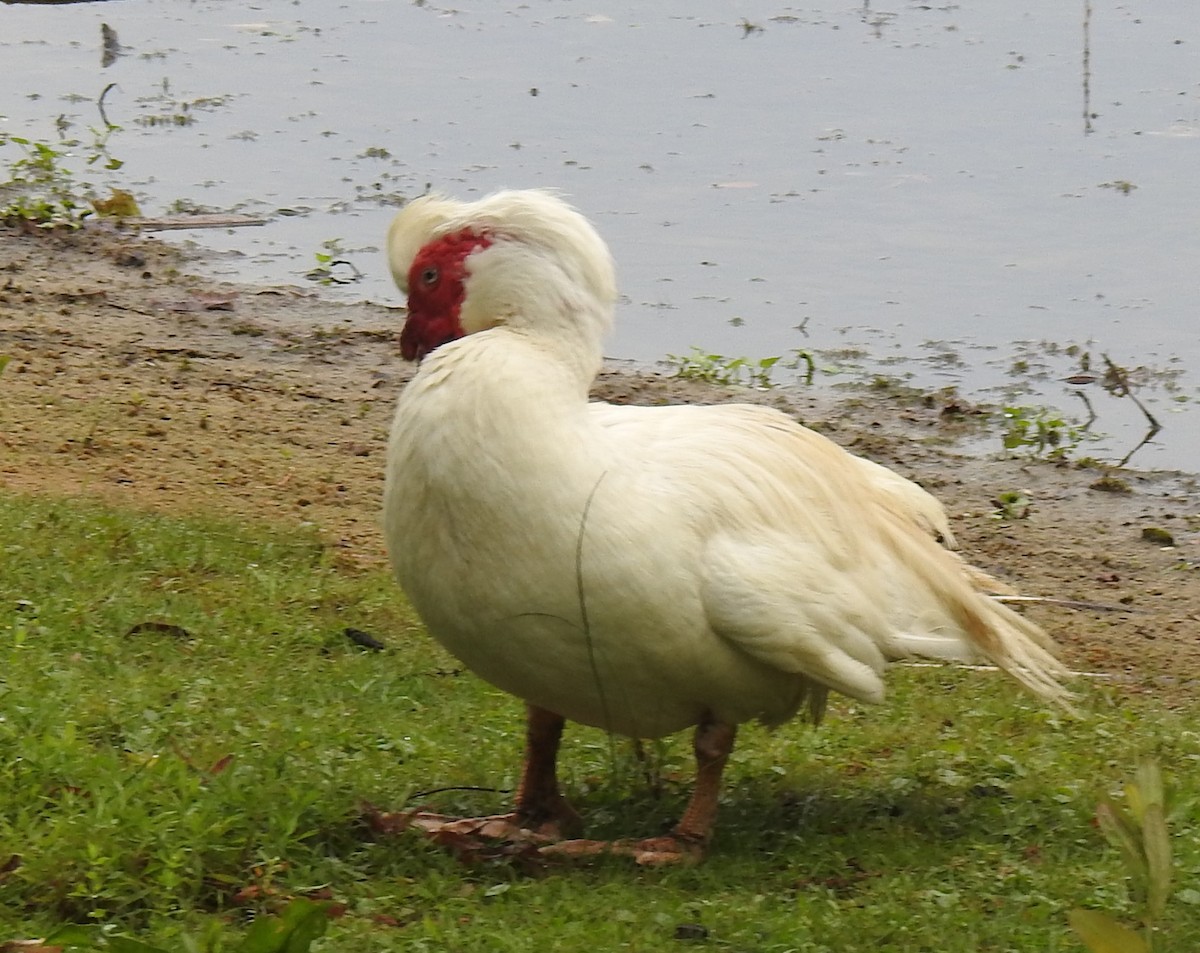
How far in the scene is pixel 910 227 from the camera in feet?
39.2

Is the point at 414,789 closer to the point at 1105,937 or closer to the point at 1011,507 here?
the point at 1105,937

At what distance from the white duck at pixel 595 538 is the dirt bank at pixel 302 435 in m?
2.00

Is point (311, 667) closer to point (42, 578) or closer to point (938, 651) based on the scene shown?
point (42, 578)

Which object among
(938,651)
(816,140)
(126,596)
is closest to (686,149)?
(816,140)

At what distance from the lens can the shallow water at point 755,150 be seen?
10594mm

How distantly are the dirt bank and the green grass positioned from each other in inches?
36.2

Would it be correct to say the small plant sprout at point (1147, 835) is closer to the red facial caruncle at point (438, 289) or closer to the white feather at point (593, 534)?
the white feather at point (593, 534)

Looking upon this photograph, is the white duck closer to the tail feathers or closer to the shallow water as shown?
the tail feathers

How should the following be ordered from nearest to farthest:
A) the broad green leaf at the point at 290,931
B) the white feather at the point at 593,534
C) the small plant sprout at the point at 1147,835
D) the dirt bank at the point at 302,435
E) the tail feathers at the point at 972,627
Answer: the small plant sprout at the point at 1147,835 < the broad green leaf at the point at 290,931 < the white feather at the point at 593,534 < the tail feathers at the point at 972,627 < the dirt bank at the point at 302,435

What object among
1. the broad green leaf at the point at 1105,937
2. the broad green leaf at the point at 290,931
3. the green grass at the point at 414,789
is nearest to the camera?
the broad green leaf at the point at 1105,937

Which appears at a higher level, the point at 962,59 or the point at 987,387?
the point at 962,59

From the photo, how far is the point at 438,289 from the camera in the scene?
466 centimetres

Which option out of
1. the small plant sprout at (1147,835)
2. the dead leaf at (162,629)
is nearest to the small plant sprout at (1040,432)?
the dead leaf at (162,629)

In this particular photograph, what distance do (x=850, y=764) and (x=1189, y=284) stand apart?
6447mm
